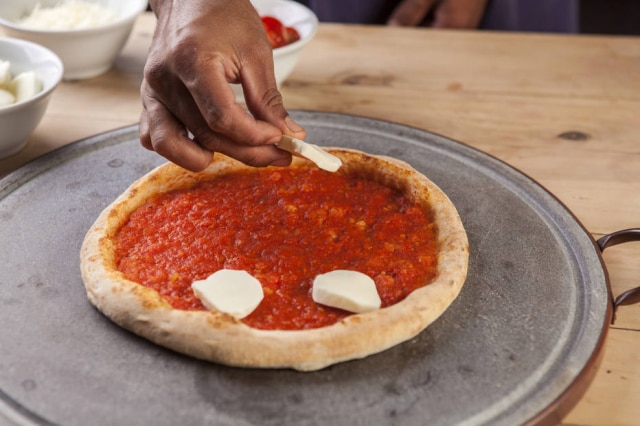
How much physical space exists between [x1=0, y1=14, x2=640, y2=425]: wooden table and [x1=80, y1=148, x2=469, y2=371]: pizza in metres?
0.63

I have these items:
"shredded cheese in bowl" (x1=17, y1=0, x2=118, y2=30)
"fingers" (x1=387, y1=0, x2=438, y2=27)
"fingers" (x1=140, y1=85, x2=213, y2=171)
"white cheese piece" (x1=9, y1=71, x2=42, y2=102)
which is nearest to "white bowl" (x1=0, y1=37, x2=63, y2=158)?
"white cheese piece" (x1=9, y1=71, x2=42, y2=102)

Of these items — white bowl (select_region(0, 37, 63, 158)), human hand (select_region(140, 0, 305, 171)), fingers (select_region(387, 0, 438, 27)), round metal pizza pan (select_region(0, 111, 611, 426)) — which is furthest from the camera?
fingers (select_region(387, 0, 438, 27))

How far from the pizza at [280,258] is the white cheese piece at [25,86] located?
648 mm

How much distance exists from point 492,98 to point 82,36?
5.88 feet

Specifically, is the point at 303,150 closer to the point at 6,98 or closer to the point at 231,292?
the point at 231,292

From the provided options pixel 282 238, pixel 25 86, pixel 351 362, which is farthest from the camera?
pixel 25 86

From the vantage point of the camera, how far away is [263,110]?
6.63 ft

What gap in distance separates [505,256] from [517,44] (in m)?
1.96

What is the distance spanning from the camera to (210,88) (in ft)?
6.08

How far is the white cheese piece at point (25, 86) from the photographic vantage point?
260cm

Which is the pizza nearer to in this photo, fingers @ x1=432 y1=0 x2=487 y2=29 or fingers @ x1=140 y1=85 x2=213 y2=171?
fingers @ x1=140 y1=85 x2=213 y2=171

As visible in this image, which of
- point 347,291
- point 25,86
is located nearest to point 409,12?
point 25,86

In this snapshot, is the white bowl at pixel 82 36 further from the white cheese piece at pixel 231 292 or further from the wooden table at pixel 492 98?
the white cheese piece at pixel 231 292

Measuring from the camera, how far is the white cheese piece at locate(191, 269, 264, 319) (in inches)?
69.2
